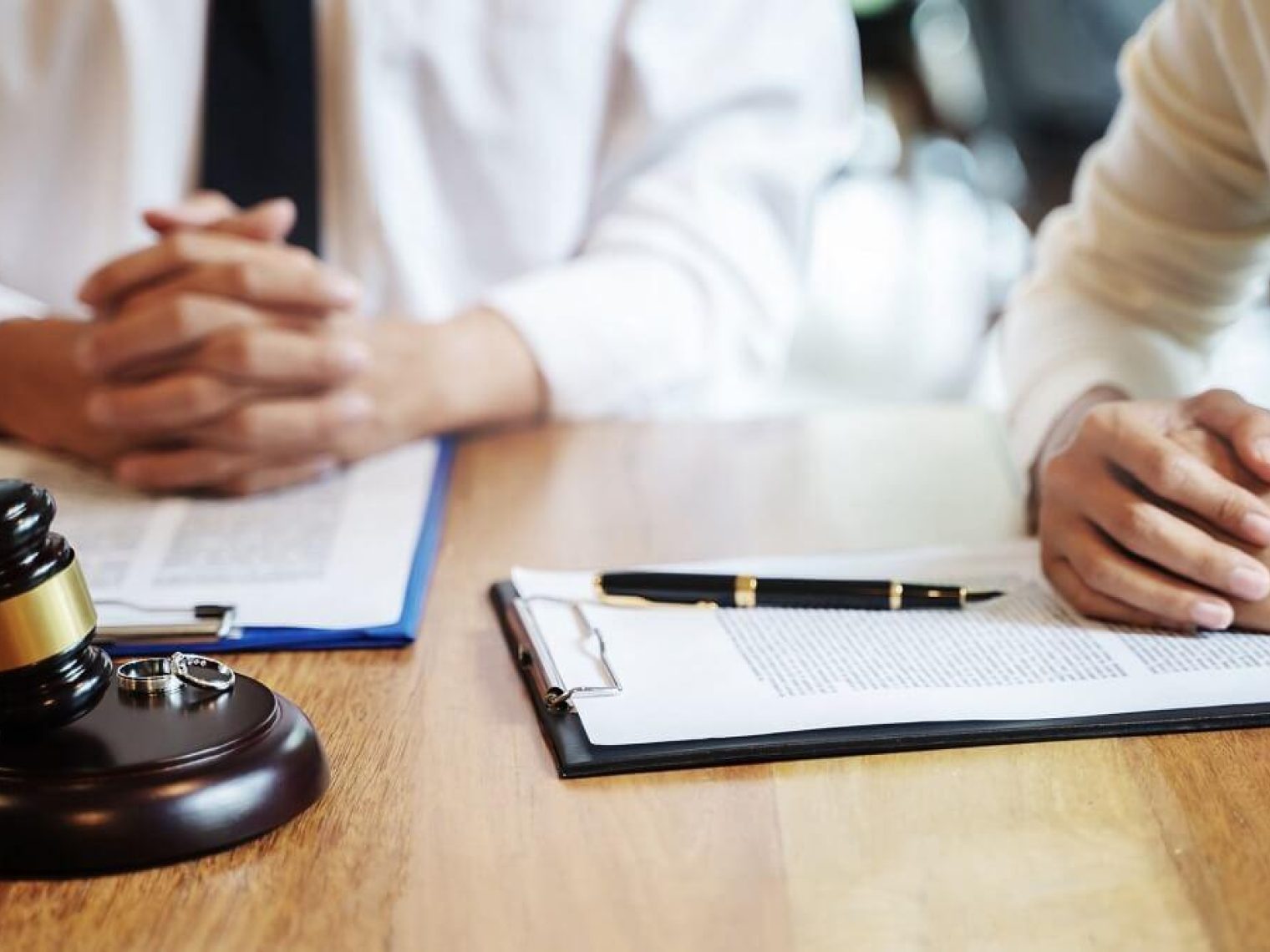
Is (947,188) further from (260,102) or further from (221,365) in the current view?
(221,365)

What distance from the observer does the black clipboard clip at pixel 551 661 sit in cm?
62

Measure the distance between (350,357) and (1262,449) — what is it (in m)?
0.57

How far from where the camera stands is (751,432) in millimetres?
1076

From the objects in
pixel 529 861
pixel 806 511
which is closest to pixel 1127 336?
pixel 806 511

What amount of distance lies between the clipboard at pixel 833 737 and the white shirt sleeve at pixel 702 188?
580 mm

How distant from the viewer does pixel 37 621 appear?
0.53 metres

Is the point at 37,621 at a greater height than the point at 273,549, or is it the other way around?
the point at 37,621

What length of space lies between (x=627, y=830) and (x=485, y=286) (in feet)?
2.82

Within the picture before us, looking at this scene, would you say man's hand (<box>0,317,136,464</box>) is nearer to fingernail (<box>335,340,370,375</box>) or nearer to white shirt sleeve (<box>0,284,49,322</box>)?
white shirt sleeve (<box>0,284,49,322</box>)

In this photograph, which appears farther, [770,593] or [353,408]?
[353,408]

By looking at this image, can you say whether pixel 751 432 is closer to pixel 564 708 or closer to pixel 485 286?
pixel 485 286

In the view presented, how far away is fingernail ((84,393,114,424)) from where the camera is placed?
0.95m

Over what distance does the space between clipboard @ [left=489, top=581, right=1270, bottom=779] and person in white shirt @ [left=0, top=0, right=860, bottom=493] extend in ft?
1.50

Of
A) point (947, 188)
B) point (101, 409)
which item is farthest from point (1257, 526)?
point (947, 188)
